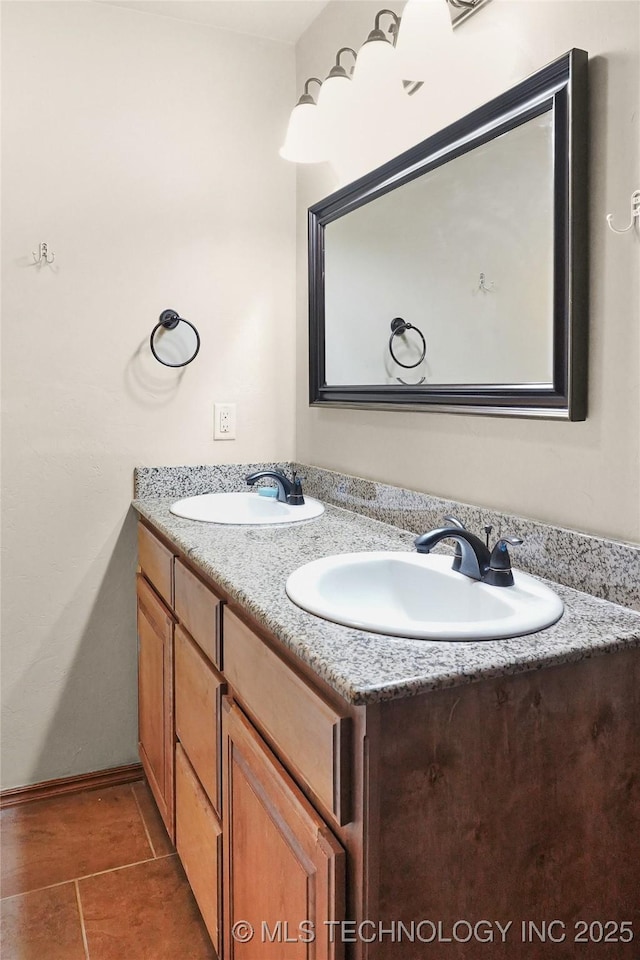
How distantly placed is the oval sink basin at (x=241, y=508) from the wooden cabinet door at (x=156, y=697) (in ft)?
0.85

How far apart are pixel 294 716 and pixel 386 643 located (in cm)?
A: 17

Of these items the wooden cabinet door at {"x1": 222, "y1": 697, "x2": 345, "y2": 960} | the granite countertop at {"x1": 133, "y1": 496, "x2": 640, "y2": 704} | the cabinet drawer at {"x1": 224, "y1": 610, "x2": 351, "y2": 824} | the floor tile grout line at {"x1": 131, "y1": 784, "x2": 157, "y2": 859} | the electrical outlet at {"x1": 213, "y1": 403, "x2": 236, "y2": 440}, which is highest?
the electrical outlet at {"x1": 213, "y1": 403, "x2": 236, "y2": 440}

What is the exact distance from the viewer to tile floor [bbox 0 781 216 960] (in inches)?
61.5

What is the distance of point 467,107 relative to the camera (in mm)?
1439

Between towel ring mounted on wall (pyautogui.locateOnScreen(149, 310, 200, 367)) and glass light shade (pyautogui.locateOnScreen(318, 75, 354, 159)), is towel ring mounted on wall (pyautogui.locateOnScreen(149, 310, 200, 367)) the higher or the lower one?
the lower one

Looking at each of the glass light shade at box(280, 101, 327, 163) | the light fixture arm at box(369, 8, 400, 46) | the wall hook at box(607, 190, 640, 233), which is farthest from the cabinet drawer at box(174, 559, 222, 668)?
the light fixture arm at box(369, 8, 400, 46)

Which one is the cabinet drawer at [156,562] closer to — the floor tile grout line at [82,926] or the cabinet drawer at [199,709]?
the cabinet drawer at [199,709]

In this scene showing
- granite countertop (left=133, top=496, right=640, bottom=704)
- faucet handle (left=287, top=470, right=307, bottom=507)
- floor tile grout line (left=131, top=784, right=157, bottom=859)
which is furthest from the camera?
faucet handle (left=287, top=470, right=307, bottom=507)

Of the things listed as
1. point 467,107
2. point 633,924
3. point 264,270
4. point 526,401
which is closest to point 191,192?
point 264,270

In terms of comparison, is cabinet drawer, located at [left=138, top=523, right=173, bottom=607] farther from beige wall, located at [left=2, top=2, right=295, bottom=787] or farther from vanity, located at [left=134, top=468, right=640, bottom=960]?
vanity, located at [left=134, top=468, right=640, bottom=960]

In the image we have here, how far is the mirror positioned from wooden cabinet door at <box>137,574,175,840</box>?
800 millimetres

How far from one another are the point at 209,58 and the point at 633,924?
97.0 inches

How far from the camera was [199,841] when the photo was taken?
1.48 metres

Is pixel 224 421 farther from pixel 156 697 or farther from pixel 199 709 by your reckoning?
pixel 199 709
